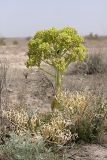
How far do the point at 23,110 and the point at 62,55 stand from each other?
1.28 metres

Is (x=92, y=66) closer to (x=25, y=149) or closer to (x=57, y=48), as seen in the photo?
(x=57, y=48)

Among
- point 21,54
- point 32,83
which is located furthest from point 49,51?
point 21,54

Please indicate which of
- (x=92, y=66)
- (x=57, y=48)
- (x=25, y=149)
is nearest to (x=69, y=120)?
(x=25, y=149)

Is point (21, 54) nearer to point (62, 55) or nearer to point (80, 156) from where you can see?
point (62, 55)

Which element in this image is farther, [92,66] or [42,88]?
[92,66]

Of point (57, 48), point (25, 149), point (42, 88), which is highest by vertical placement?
point (57, 48)

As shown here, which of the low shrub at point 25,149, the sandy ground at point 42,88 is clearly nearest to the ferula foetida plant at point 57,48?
the sandy ground at point 42,88

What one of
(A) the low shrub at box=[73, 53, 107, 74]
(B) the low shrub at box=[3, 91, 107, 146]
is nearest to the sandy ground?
(B) the low shrub at box=[3, 91, 107, 146]

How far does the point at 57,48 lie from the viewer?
8930 mm

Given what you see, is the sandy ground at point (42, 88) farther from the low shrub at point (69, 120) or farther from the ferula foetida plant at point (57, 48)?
the ferula foetida plant at point (57, 48)

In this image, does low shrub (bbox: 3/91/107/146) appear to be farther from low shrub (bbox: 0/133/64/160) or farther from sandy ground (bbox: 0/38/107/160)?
low shrub (bbox: 0/133/64/160)

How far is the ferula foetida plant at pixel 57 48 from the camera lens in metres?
8.82

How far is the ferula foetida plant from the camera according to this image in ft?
28.9

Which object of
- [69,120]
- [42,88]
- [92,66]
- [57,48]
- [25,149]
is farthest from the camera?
[92,66]
